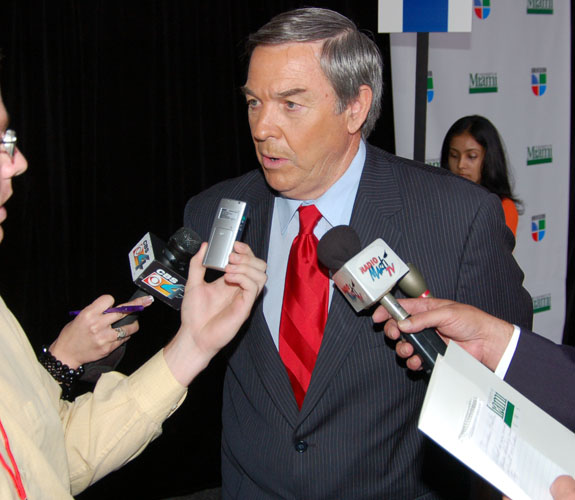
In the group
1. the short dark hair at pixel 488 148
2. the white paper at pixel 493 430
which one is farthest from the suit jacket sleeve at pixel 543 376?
the short dark hair at pixel 488 148

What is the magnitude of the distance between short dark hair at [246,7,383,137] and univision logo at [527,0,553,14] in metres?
2.68

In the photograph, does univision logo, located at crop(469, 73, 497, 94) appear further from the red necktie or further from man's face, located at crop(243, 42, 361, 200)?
the red necktie

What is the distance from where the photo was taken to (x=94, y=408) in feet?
4.38

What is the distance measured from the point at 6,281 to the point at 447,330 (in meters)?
1.98

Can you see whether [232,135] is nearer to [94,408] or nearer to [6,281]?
[6,281]

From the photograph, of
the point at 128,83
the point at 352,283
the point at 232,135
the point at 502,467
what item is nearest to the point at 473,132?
the point at 232,135

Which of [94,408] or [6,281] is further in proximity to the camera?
[6,281]

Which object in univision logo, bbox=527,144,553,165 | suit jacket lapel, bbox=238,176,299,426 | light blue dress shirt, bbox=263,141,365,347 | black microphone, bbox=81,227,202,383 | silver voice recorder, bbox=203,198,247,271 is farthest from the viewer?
univision logo, bbox=527,144,553,165

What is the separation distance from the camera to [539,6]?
387cm

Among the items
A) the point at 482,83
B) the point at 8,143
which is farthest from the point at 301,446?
the point at 482,83

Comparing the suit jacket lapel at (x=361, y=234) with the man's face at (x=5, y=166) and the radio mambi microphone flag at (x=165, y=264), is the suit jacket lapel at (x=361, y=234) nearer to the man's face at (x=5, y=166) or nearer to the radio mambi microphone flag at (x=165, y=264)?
the radio mambi microphone flag at (x=165, y=264)

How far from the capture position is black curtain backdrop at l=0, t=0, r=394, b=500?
8.34 ft

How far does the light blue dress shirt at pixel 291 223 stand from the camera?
162 centimetres

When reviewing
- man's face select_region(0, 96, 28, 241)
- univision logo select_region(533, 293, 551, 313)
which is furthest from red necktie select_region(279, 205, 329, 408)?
univision logo select_region(533, 293, 551, 313)
